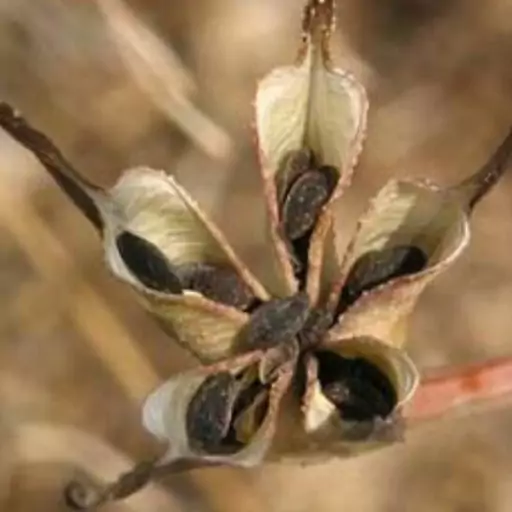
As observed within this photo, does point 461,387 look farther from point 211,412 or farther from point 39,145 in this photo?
point 39,145

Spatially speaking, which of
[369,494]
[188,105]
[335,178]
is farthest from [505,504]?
[188,105]

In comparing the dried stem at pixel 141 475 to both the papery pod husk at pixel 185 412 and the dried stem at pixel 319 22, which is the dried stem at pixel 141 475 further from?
the dried stem at pixel 319 22

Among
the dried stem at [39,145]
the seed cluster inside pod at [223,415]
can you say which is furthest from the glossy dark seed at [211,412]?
the dried stem at [39,145]

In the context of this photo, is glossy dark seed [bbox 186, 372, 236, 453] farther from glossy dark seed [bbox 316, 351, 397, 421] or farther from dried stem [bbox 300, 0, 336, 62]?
dried stem [bbox 300, 0, 336, 62]

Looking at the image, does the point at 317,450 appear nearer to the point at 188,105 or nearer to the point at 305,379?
the point at 305,379

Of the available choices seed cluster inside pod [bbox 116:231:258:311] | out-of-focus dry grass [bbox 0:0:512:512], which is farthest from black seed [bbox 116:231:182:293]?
out-of-focus dry grass [bbox 0:0:512:512]

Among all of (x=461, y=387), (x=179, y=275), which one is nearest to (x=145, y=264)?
(x=179, y=275)
